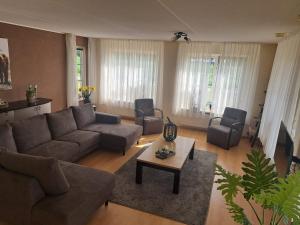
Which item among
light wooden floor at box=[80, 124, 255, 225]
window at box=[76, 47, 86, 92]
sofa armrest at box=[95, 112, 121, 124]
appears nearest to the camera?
light wooden floor at box=[80, 124, 255, 225]

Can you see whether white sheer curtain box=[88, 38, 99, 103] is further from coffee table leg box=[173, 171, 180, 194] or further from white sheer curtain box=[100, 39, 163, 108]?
coffee table leg box=[173, 171, 180, 194]

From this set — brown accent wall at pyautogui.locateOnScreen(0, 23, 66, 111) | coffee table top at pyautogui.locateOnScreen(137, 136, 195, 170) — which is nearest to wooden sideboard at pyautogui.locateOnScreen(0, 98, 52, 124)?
brown accent wall at pyautogui.locateOnScreen(0, 23, 66, 111)

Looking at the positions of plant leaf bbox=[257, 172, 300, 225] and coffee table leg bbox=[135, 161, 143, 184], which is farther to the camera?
coffee table leg bbox=[135, 161, 143, 184]

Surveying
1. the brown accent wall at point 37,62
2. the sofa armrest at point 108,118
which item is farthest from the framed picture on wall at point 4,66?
the sofa armrest at point 108,118

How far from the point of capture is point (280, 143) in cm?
242

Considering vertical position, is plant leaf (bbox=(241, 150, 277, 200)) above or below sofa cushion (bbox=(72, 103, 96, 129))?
above

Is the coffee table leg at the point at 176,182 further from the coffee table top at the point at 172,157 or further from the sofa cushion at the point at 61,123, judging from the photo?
the sofa cushion at the point at 61,123

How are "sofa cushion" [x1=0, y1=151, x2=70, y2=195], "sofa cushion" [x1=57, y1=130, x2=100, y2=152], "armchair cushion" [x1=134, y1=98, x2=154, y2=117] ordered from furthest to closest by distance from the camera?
"armchair cushion" [x1=134, y1=98, x2=154, y2=117] → "sofa cushion" [x1=57, y1=130, x2=100, y2=152] → "sofa cushion" [x1=0, y1=151, x2=70, y2=195]

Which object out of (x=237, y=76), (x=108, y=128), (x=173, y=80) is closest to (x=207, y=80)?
(x=237, y=76)

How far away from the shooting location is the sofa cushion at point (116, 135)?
4090mm

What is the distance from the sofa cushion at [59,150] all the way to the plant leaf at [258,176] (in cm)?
258

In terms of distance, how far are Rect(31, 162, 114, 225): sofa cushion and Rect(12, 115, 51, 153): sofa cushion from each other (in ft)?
2.86

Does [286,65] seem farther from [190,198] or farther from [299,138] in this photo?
[190,198]

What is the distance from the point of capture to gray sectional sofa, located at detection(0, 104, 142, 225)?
199 centimetres
